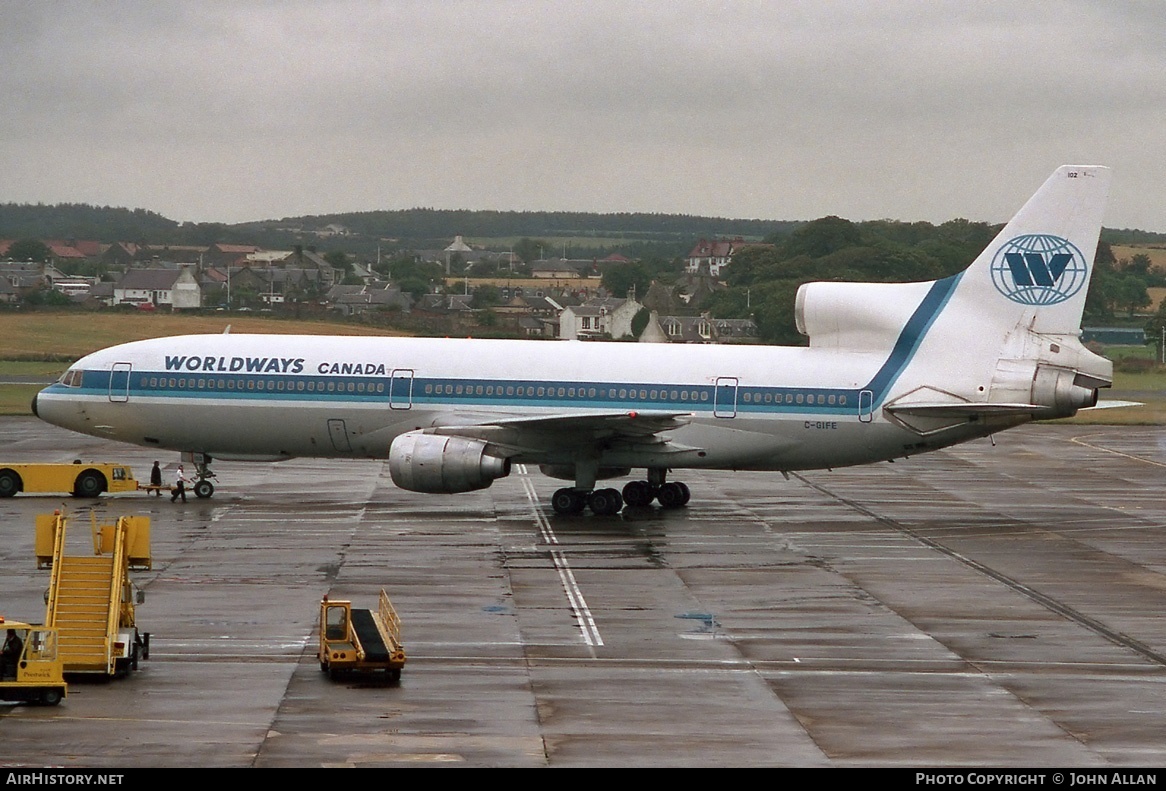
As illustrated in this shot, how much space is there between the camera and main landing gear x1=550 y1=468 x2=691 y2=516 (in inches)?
1586

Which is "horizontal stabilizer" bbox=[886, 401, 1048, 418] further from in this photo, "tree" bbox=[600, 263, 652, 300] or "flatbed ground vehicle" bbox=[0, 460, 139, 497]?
"tree" bbox=[600, 263, 652, 300]

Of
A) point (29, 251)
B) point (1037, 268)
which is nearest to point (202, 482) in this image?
point (1037, 268)

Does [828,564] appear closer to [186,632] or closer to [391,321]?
[186,632]

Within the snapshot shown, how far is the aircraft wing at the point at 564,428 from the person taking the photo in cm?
3772

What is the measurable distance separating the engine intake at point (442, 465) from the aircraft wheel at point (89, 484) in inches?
372

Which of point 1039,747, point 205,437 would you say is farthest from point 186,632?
point 205,437

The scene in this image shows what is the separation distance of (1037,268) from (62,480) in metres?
27.3

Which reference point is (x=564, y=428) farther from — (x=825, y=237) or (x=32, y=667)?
(x=825, y=237)

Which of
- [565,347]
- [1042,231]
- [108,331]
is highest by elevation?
[1042,231]

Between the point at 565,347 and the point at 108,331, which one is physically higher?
the point at 565,347

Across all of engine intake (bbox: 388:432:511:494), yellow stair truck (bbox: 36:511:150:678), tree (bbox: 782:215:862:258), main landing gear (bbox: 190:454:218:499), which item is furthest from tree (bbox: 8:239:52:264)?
yellow stair truck (bbox: 36:511:150:678)

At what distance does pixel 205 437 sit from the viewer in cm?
4191

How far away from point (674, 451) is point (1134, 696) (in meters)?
18.9

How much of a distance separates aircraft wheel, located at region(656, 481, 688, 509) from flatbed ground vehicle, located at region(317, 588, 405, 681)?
19222mm
